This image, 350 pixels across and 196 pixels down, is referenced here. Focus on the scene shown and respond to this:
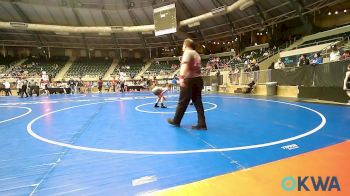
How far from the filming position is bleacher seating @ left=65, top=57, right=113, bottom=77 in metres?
38.8

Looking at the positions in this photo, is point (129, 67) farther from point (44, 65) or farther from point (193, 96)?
point (193, 96)

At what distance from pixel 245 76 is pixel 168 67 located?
25.5m

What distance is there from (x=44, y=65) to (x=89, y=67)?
7.07 meters

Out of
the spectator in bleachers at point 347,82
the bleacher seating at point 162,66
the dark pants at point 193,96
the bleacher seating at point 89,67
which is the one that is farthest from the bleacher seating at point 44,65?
the spectator in bleachers at point 347,82

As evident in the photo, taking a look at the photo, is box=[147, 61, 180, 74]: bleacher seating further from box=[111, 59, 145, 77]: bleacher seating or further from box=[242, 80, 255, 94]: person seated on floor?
box=[242, 80, 255, 94]: person seated on floor

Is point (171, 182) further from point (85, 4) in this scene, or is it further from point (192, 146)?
point (85, 4)

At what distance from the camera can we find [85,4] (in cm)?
3516

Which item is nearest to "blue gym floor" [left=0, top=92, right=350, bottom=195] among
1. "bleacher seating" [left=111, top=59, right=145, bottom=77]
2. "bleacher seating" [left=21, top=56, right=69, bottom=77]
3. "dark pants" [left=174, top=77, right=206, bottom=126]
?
"dark pants" [left=174, top=77, right=206, bottom=126]

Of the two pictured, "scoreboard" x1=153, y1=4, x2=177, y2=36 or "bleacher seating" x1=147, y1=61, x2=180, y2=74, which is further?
"bleacher seating" x1=147, y1=61, x2=180, y2=74

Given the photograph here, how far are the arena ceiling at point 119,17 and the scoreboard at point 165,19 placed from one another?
1484 mm

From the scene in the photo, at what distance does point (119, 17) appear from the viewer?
3841 cm

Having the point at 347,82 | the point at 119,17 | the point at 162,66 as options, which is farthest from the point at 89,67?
the point at 347,82

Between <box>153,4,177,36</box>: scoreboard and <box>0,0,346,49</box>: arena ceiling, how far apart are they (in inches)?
58.4

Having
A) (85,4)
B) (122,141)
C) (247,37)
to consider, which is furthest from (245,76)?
(85,4)
